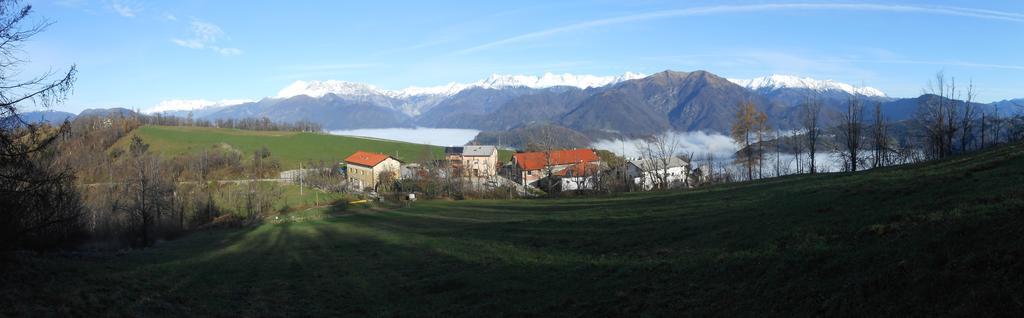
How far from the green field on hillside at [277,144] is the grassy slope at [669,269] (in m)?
129

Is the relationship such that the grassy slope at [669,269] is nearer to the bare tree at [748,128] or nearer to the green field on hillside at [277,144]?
the bare tree at [748,128]

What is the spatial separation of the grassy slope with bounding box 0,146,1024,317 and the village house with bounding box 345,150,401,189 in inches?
4003

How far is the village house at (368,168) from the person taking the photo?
137 metres

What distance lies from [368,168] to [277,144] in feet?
166

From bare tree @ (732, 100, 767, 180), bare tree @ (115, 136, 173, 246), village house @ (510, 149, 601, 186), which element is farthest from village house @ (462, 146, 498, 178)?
bare tree @ (115, 136, 173, 246)

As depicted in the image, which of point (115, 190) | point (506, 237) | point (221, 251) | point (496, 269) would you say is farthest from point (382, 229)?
point (115, 190)

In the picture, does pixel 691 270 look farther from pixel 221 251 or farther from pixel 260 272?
pixel 221 251

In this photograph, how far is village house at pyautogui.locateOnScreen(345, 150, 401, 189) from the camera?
450 feet

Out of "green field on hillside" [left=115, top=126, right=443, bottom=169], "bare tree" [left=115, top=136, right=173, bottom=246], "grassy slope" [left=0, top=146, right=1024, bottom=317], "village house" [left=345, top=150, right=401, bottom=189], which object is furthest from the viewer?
"green field on hillside" [left=115, top=126, right=443, bottom=169]

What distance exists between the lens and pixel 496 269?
24.0 meters

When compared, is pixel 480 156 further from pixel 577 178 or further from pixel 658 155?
pixel 658 155

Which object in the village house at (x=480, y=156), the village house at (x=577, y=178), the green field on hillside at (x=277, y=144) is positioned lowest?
the village house at (x=577, y=178)

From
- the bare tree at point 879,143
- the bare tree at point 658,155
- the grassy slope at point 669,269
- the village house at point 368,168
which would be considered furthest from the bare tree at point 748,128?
the village house at point 368,168

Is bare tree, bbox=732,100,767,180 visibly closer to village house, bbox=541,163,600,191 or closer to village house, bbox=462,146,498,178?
village house, bbox=541,163,600,191
